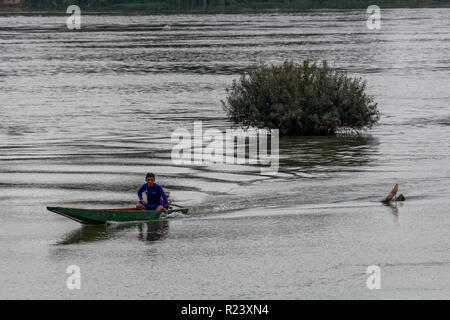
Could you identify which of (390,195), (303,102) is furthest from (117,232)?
(303,102)

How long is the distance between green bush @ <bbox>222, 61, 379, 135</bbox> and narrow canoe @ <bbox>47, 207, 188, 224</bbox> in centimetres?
1287

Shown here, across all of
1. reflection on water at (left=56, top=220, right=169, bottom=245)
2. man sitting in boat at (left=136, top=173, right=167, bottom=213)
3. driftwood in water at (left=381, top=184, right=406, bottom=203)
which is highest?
man sitting in boat at (left=136, top=173, right=167, bottom=213)

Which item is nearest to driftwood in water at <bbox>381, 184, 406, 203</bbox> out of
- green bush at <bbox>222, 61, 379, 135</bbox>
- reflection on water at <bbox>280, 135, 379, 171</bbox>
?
reflection on water at <bbox>280, 135, 379, 171</bbox>

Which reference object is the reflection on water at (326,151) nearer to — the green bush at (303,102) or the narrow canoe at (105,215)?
the green bush at (303,102)

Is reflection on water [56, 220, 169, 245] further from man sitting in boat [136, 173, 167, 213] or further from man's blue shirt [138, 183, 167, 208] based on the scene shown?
man's blue shirt [138, 183, 167, 208]

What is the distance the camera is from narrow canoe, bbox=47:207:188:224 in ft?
61.7

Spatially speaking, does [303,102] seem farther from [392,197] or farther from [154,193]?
[154,193]

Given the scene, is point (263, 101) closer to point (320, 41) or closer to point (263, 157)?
point (263, 157)

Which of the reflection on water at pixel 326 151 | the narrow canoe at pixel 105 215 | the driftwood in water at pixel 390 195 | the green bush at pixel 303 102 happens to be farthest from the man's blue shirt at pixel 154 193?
the green bush at pixel 303 102

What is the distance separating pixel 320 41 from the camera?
95.9 m

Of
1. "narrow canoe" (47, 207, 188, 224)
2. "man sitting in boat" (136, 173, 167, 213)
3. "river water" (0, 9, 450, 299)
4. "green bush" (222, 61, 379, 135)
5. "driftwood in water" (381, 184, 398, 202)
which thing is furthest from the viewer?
"green bush" (222, 61, 379, 135)

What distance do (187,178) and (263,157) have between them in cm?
398

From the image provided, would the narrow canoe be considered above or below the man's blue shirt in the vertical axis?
below
